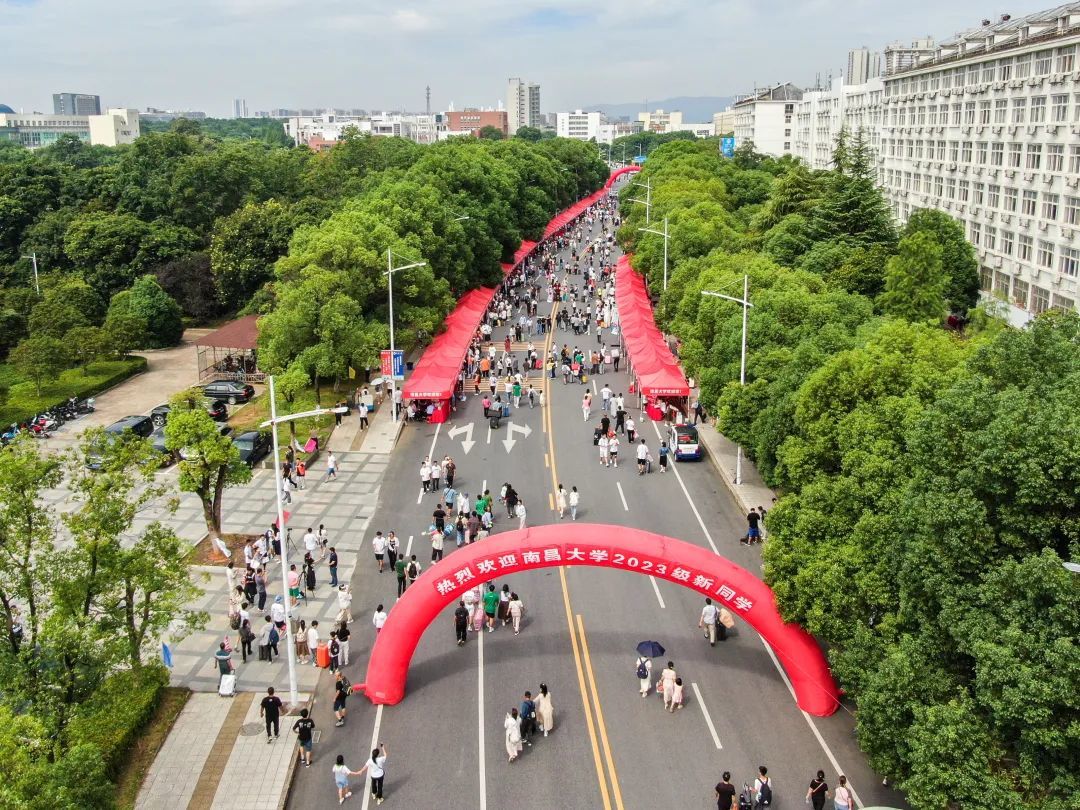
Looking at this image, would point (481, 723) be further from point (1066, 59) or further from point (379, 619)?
→ point (1066, 59)

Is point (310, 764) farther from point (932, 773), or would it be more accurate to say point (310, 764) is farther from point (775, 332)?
point (775, 332)

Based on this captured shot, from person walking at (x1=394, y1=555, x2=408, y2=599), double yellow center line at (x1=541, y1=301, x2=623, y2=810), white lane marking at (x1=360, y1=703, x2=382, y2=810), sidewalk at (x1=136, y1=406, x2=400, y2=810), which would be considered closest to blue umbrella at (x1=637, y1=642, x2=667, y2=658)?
double yellow center line at (x1=541, y1=301, x2=623, y2=810)

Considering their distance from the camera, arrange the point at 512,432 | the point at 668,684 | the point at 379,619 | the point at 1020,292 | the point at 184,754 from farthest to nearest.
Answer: the point at 1020,292 → the point at 512,432 → the point at 379,619 → the point at 668,684 → the point at 184,754

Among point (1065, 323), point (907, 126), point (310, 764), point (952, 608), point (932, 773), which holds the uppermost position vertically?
point (907, 126)

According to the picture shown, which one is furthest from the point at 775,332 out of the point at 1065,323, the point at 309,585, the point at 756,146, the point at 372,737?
the point at 756,146

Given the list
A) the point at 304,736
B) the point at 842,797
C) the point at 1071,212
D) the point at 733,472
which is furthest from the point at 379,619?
the point at 1071,212

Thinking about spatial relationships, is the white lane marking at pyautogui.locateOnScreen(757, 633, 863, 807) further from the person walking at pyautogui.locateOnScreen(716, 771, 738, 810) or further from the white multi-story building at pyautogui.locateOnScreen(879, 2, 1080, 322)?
the white multi-story building at pyautogui.locateOnScreen(879, 2, 1080, 322)
